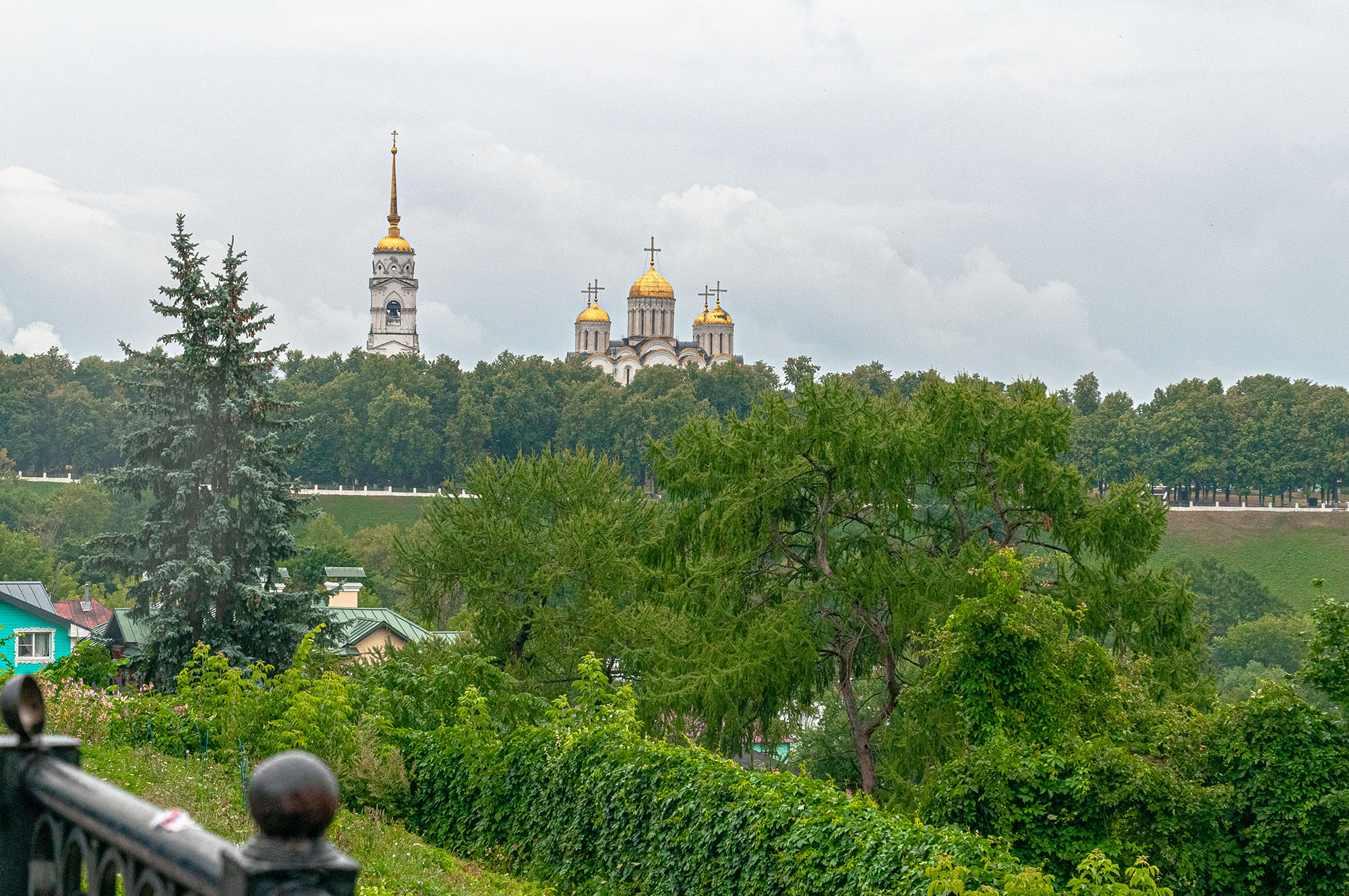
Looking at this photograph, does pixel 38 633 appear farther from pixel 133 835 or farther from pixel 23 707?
pixel 133 835

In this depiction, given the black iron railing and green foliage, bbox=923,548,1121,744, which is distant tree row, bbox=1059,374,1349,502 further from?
the black iron railing

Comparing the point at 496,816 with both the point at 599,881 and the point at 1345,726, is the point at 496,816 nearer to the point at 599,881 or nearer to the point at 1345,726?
the point at 599,881

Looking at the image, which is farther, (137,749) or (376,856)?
(137,749)

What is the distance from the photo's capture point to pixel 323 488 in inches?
3910

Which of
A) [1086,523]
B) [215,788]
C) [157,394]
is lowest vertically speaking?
[215,788]

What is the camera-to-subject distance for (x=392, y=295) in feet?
433

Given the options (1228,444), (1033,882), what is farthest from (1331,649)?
(1228,444)

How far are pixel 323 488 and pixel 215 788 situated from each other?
293ft

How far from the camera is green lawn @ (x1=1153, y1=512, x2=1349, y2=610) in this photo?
3049 inches

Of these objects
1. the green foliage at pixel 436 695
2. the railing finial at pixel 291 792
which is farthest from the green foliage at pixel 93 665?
the railing finial at pixel 291 792

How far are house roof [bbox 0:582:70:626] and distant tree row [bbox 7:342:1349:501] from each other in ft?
137

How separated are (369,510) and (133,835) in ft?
309

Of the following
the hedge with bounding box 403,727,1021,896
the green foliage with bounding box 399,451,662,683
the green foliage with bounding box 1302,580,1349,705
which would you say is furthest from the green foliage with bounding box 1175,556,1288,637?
the hedge with bounding box 403,727,1021,896

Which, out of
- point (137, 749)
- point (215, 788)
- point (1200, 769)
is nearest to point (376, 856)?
point (215, 788)
